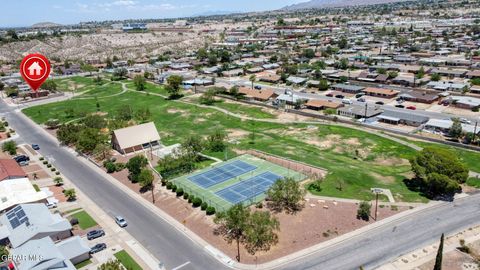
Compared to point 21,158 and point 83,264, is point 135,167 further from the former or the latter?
point 21,158

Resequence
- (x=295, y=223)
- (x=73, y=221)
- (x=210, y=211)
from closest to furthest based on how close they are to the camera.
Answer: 1. (x=295, y=223)
2. (x=73, y=221)
3. (x=210, y=211)

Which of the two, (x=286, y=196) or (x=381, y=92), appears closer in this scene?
(x=286, y=196)

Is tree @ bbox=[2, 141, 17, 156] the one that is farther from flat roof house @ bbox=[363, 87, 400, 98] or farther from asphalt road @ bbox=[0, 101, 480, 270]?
flat roof house @ bbox=[363, 87, 400, 98]

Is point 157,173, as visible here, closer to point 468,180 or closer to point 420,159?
point 420,159

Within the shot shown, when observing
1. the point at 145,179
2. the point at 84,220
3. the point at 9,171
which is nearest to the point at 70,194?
the point at 84,220

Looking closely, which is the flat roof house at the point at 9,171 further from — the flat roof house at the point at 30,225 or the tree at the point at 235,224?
the tree at the point at 235,224

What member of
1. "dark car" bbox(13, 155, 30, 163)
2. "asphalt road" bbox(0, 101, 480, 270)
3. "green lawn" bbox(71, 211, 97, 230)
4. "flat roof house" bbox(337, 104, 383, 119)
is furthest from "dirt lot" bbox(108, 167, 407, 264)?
"flat roof house" bbox(337, 104, 383, 119)
